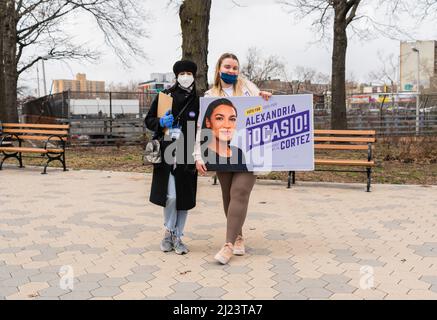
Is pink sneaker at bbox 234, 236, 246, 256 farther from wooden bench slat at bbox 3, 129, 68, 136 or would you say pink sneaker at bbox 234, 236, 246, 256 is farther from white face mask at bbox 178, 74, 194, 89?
wooden bench slat at bbox 3, 129, 68, 136

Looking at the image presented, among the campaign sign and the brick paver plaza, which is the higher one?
the campaign sign

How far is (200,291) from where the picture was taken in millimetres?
3527

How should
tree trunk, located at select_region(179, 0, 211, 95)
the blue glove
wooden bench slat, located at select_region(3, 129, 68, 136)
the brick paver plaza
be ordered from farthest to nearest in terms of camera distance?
wooden bench slat, located at select_region(3, 129, 68, 136) < tree trunk, located at select_region(179, 0, 211, 95) < the blue glove < the brick paver plaza

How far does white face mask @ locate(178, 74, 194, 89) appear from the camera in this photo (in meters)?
4.29

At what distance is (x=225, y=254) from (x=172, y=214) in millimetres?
657

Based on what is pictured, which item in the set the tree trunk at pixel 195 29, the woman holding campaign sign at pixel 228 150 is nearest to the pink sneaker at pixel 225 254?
the woman holding campaign sign at pixel 228 150

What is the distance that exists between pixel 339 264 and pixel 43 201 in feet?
15.1

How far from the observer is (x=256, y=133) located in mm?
4371

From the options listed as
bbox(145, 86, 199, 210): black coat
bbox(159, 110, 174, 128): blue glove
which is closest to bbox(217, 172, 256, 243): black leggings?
bbox(145, 86, 199, 210): black coat

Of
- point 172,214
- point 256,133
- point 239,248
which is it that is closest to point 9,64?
point 172,214
